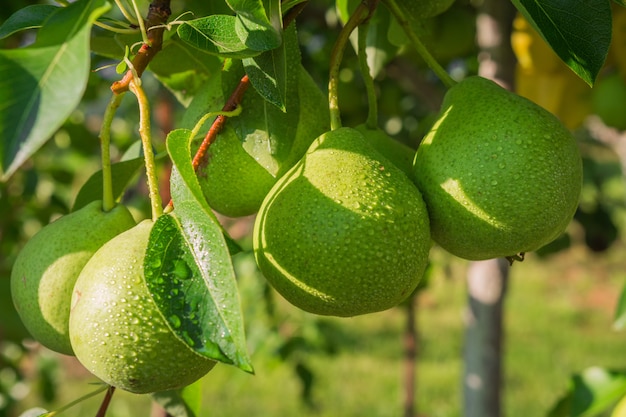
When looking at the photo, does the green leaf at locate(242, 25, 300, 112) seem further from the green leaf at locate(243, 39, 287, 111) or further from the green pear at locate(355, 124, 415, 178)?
the green pear at locate(355, 124, 415, 178)

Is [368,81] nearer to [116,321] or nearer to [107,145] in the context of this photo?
[107,145]

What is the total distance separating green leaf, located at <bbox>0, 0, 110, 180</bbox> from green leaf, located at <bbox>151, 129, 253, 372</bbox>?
0.14 meters

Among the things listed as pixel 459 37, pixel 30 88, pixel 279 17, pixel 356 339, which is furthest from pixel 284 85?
pixel 356 339

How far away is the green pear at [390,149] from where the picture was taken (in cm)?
89

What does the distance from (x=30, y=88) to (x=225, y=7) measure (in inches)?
18.0

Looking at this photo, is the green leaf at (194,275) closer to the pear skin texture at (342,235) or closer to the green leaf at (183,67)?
the pear skin texture at (342,235)

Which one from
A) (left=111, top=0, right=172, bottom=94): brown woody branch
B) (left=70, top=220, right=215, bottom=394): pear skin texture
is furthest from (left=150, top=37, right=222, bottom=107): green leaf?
(left=70, top=220, right=215, bottom=394): pear skin texture

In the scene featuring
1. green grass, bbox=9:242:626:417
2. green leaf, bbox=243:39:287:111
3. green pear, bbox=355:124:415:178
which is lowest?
green grass, bbox=9:242:626:417

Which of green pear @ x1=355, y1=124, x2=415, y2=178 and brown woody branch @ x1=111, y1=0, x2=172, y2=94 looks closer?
brown woody branch @ x1=111, y1=0, x2=172, y2=94

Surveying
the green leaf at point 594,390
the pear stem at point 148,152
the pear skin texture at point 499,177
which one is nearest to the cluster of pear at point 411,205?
the pear skin texture at point 499,177

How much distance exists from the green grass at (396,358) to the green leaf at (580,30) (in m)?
1.93

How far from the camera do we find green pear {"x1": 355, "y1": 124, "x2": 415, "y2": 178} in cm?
89

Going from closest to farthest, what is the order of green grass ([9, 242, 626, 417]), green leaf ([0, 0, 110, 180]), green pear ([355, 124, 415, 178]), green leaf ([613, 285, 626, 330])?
green leaf ([0, 0, 110, 180]) < green pear ([355, 124, 415, 178]) < green leaf ([613, 285, 626, 330]) < green grass ([9, 242, 626, 417])

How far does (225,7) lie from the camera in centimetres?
95
